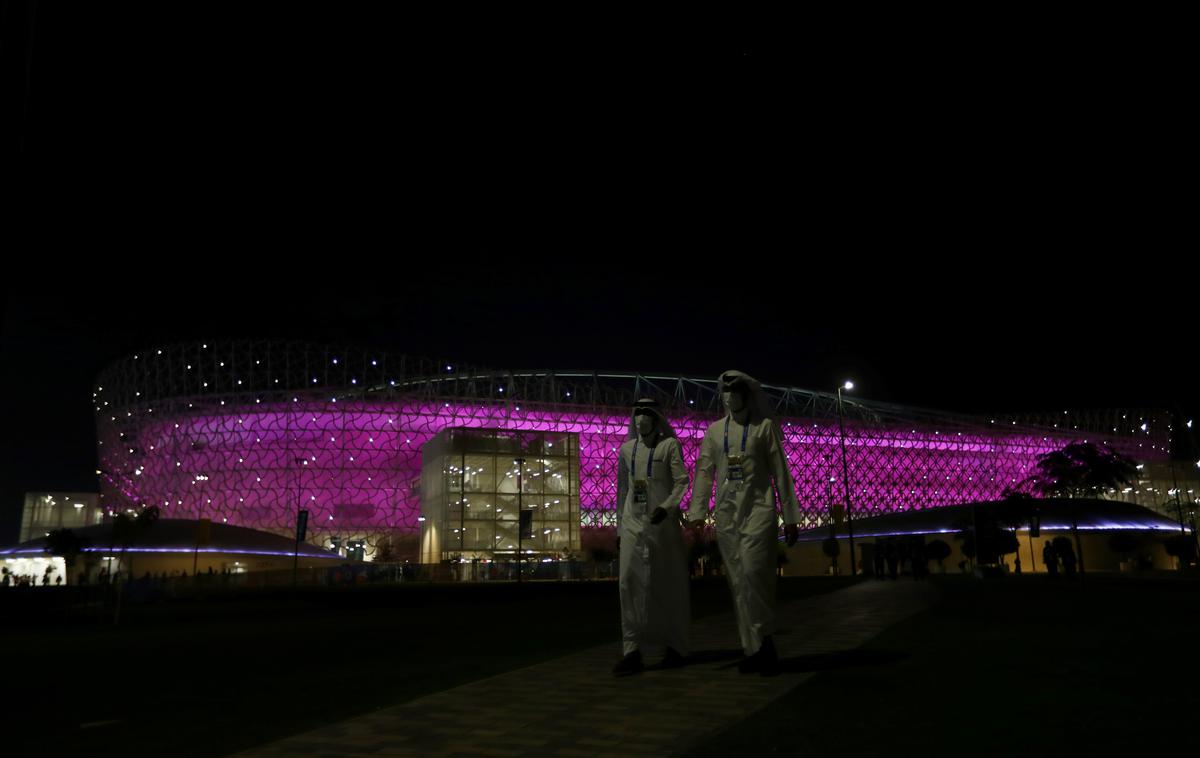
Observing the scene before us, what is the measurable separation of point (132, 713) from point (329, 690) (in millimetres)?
1250

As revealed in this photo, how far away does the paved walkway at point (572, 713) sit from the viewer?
3.95m

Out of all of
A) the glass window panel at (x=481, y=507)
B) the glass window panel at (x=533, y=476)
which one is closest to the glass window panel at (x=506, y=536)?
the glass window panel at (x=481, y=507)

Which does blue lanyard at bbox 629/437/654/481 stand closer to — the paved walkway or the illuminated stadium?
the paved walkway

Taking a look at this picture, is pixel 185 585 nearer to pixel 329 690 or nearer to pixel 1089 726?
pixel 329 690

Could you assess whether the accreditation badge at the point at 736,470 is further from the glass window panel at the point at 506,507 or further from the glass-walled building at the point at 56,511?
the glass-walled building at the point at 56,511

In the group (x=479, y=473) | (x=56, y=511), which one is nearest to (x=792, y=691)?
(x=479, y=473)

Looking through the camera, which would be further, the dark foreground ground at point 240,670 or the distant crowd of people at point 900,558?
the distant crowd of people at point 900,558

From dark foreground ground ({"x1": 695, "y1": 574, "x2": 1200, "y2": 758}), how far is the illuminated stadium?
55901mm

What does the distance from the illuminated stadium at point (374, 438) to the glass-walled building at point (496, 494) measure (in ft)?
0.57

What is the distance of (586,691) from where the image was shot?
18.2 ft

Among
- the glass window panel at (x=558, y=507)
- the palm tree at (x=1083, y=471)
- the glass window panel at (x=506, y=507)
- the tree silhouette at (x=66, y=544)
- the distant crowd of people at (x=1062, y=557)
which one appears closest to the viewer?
the distant crowd of people at (x=1062, y=557)

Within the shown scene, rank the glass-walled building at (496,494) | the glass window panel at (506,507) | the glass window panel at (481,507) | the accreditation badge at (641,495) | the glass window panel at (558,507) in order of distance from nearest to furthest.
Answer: the accreditation badge at (641,495), the glass-walled building at (496,494), the glass window panel at (481,507), the glass window panel at (506,507), the glass window panel at (558,507)

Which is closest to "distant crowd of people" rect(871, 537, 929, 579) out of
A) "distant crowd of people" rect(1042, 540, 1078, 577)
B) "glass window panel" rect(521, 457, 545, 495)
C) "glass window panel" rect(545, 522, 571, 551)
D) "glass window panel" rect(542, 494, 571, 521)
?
"distant crowd of people" rect(1042, 540, 1078, 577)

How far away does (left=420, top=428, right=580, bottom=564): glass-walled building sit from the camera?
6047cm
